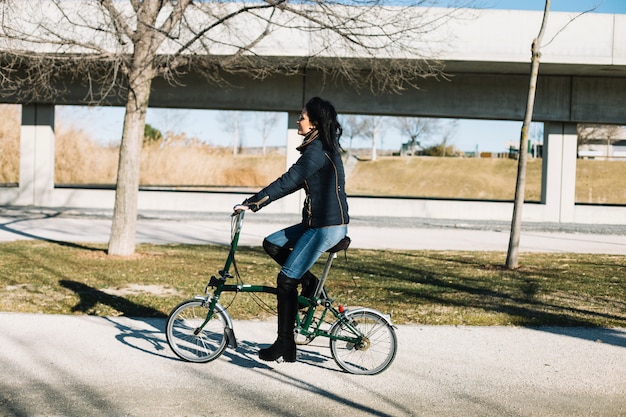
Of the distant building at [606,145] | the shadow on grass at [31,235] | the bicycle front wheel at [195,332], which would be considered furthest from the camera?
the distant building at [606,145]

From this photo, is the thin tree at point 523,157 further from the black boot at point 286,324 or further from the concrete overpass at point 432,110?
the concrete overpass at point 432,110

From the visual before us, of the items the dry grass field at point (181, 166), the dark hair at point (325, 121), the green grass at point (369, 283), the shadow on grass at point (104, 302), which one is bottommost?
the shadow on grass at point (104, 302)

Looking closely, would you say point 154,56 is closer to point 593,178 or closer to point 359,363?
point 359,363

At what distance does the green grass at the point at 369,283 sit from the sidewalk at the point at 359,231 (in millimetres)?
1812

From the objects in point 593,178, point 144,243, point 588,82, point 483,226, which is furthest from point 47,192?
point 593,178

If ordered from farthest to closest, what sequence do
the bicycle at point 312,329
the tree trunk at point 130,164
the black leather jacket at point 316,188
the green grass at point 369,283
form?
the tree trunk at point 130,164
the green grass at point 369,283
the bicycle at point 312,329
the black leather jacket at point 316,188

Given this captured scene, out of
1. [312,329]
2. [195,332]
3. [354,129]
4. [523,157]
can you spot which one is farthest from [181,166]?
[312,329]

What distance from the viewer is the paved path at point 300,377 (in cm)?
487

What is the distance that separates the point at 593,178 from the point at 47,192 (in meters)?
20.7

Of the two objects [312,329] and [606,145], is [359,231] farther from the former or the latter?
[606,145]

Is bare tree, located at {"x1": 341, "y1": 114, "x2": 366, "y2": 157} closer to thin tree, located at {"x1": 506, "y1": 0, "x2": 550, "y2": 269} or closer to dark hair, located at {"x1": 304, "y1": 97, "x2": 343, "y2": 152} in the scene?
thin tree, located at {"x1": 506, "y1": 0, "x2": 550, "y2": 269}

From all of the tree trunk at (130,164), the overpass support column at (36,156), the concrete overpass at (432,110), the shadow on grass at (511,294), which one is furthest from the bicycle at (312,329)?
the overpass support column at (36,156)

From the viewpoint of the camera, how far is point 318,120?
5.74 meters

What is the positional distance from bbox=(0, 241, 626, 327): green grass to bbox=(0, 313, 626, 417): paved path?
745 mm
